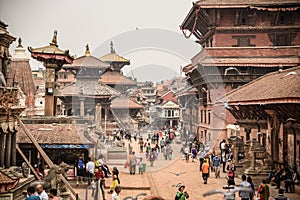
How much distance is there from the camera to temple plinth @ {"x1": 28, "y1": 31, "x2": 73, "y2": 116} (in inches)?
1049

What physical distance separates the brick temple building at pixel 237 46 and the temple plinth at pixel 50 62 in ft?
29.5

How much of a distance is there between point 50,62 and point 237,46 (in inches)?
510

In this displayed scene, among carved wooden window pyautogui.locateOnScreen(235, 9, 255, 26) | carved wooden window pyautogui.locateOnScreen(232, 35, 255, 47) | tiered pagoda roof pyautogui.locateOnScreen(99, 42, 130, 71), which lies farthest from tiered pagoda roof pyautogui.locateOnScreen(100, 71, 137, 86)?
carved wooden window pyautogui.locateOnScreen(235, 9, 255, 26)

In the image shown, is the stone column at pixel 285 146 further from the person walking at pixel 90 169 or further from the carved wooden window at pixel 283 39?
the carved wooden window at pixel 283 39

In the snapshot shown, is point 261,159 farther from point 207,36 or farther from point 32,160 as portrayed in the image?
point 207,36

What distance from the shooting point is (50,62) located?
27.0m

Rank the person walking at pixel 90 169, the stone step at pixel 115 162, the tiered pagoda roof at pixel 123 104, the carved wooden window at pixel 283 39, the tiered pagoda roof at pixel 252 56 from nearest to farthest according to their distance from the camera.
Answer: the person walking at pixel 90 169
the stone step at pixel 115 162
the tiered pagoda roof at pixel 252 56
the carved wooden window at pixel 283 39
the tiered pagoda roof at pixel 123 104

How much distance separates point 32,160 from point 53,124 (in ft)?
9.01

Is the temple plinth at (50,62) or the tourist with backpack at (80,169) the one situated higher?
the temple plinth at (50,62)

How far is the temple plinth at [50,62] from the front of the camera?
87.5ft

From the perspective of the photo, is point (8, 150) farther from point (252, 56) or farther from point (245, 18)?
point (245, 18)

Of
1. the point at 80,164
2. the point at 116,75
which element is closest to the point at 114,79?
the point at 116,75

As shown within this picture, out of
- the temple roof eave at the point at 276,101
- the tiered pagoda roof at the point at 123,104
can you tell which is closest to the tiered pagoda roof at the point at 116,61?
the tiered pagoda roof at the point at 123,104

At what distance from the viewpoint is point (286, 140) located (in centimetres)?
1844
